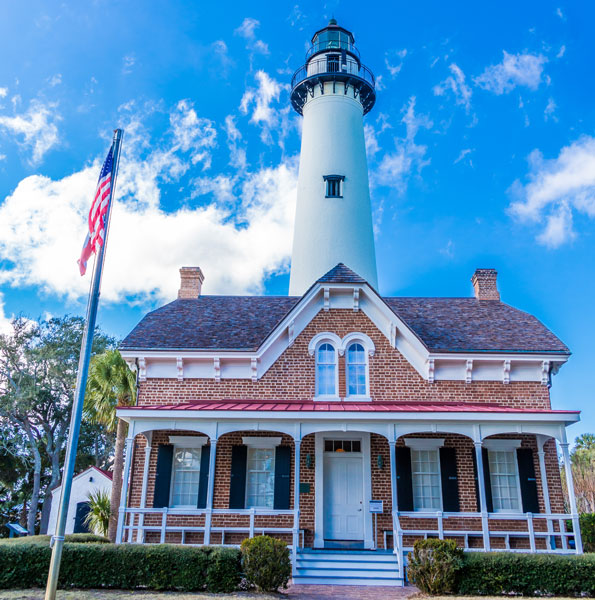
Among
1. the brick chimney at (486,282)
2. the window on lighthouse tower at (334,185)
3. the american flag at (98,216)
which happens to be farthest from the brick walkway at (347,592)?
the window on lighthouse tower at (334,185)

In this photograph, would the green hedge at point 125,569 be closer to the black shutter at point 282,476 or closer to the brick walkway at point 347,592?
the brick walkway at point 347,592

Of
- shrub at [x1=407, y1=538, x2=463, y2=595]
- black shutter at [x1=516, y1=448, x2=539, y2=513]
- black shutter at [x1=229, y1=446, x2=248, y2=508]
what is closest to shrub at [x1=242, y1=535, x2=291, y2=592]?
shrub at [x1=407, y1=538, x2=463, y2=595]

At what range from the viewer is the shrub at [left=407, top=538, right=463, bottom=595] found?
32.1 feet

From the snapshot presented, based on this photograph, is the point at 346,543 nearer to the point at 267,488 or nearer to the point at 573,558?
the point at 267,488

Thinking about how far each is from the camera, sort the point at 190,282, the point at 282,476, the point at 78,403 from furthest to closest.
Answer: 1. the point at 190,282
2. the point at 282,476
3. the point at 78,403

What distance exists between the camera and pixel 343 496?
14188mm

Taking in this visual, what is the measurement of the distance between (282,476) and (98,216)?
810 centimetres

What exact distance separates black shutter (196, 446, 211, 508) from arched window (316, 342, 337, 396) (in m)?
3.47

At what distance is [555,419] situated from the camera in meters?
12.6

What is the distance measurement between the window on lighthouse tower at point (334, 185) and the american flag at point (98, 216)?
12697 mm

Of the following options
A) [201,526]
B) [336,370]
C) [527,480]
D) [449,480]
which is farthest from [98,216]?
[527,480]

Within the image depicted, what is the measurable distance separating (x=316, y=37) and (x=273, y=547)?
79.9ft

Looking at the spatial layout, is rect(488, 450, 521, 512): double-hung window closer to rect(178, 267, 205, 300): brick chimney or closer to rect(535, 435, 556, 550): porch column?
rect(535, 435, 556, 550): porch column

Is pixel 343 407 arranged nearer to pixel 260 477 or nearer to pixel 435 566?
pixel 260 477
